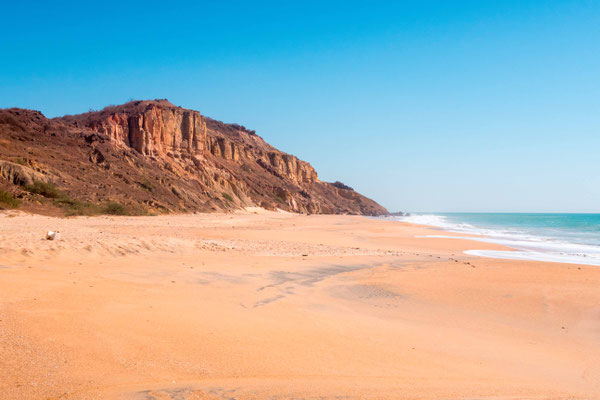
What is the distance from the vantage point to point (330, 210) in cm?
8169

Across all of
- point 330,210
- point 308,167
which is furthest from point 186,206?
point 308,167

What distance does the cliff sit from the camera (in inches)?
1019

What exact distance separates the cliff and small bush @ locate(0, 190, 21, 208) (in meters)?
1.42

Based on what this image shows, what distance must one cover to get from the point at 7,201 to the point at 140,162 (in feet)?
66.9

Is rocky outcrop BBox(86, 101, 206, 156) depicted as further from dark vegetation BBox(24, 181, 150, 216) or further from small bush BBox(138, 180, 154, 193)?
dark vegetation BBox(24, 181, 150, 216)

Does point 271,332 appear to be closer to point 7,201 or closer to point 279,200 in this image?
point 7,201

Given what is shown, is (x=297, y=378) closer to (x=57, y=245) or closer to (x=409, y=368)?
(x=409, y=368)

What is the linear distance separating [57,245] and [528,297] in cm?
1009

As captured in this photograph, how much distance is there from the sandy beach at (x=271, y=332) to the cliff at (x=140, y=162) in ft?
57.7

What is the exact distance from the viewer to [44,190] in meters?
21.8

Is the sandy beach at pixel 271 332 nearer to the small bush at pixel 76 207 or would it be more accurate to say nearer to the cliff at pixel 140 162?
the small bush at pixel 76 207

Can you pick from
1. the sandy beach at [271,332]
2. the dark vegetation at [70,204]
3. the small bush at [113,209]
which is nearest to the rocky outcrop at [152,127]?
the small bush at [113,209]

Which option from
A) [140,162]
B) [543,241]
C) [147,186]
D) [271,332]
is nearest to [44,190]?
[147,186]

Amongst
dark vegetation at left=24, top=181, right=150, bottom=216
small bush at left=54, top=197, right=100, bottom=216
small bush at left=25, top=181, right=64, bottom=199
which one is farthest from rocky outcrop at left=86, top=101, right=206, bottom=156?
small bush at left=54, top=197, right=100, bottom=216
